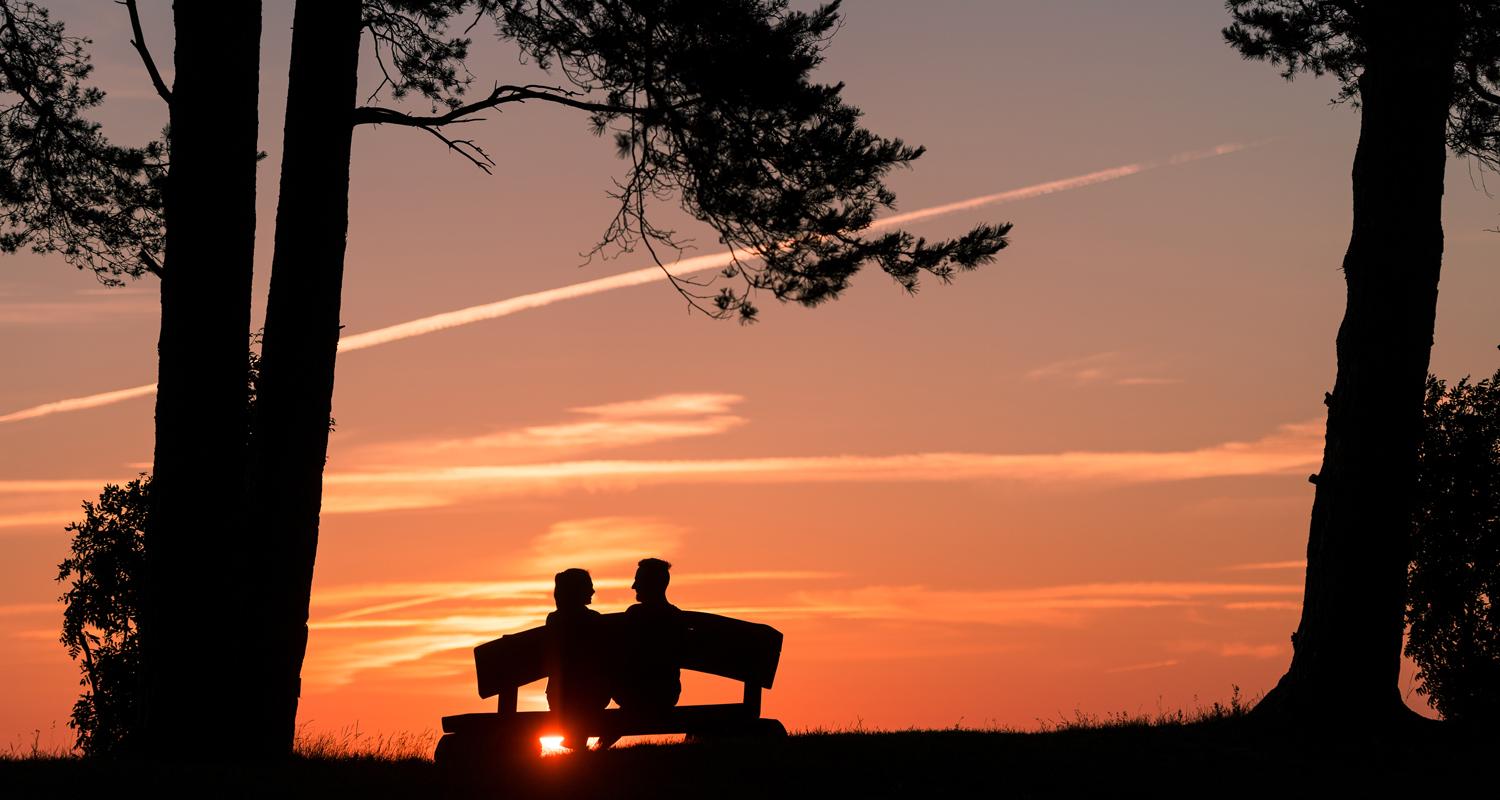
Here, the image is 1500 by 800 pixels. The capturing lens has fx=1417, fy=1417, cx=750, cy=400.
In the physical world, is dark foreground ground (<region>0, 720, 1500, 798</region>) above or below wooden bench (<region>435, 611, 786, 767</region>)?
below

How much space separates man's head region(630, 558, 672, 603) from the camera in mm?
9852

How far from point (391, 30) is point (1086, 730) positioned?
10418 millimetres

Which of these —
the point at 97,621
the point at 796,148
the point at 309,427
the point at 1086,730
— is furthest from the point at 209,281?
the point at 97,621

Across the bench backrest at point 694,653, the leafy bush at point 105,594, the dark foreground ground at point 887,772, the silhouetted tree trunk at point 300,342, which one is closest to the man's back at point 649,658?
the bench backrest at point 694,653

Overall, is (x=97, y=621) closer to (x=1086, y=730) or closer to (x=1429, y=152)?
(x=1086, y=730)

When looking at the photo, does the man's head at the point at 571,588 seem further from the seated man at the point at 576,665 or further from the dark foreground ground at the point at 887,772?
the dark foreground ground at the point at 887,772

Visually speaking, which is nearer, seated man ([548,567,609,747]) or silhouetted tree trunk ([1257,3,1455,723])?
seated man ([548,567,609,747])

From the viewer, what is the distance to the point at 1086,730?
12.1m

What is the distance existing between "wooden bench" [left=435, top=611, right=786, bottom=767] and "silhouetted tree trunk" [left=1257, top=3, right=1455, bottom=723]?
4.55 meters

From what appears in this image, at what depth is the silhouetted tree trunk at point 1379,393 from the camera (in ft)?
37.1

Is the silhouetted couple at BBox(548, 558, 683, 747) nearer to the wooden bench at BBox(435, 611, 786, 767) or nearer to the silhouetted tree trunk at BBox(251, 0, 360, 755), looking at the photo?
the wooden bench at BBox(435, 611, 786, 767)

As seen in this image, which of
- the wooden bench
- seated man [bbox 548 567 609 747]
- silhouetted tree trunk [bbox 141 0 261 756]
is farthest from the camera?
silhouetted tree trunk [bbox 141 0 261 756]

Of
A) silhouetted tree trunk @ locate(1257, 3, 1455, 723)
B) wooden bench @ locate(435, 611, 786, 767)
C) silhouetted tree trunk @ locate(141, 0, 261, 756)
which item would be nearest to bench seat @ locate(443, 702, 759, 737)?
wooden bench @ locate(435, 611, 786, 767)

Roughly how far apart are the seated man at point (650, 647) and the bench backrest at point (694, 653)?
0.38 feet
